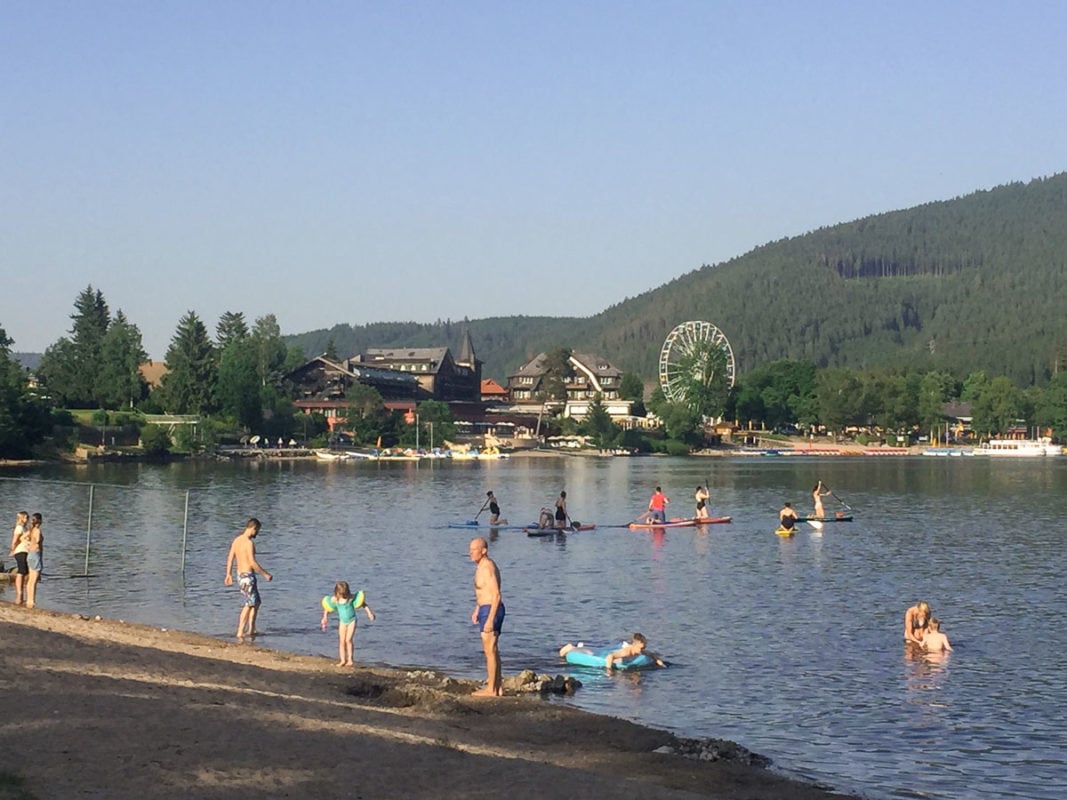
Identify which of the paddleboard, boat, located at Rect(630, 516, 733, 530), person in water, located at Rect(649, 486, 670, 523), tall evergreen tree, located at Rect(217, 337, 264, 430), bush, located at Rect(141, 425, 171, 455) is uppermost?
tall evergreen tree, located at Rect(217, 337, 264, 430)

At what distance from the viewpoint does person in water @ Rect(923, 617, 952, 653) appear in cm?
2591

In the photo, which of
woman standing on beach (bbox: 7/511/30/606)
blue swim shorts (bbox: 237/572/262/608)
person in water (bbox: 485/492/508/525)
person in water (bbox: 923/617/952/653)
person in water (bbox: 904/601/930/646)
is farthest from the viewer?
person in water (bbox: 485/492/508/525)

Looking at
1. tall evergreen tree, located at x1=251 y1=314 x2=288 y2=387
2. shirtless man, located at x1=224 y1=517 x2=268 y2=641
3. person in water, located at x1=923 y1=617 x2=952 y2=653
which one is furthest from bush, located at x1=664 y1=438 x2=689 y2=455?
shirtless man, located at x1=224 y1=517 x2=268 y2=641

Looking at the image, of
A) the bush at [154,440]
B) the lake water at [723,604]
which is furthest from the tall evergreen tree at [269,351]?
the lake water at [723,604]

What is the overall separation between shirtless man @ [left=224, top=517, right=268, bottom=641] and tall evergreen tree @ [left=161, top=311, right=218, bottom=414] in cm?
13026

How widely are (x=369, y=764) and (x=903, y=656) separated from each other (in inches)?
590

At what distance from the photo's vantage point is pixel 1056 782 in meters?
16.8

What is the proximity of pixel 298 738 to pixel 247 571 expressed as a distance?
34.4ft

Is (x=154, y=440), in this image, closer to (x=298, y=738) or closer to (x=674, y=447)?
(x=674, y=447)

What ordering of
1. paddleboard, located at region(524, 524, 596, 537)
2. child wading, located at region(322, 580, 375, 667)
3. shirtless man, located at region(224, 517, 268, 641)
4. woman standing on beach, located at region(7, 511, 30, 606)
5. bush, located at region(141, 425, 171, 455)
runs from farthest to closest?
bush, located at region(141, 425, 171, 455) → paddleboard, located at region(524, 524, 596, 537) → woman standing on beach, located at region(7, 511, 30, 606) → shirtless man, located at region(224, 517, 268, 641) → child wading, located at region(322, 580, 375, 667)

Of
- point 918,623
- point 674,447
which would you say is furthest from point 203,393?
point 918,623

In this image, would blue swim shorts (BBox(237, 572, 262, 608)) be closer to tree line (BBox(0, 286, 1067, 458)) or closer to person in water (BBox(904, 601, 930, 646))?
person in water (BBox(904, 601, 930, 646))

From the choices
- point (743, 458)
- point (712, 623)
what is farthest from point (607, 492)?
point (743, 458)

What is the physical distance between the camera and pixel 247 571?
24422mm
